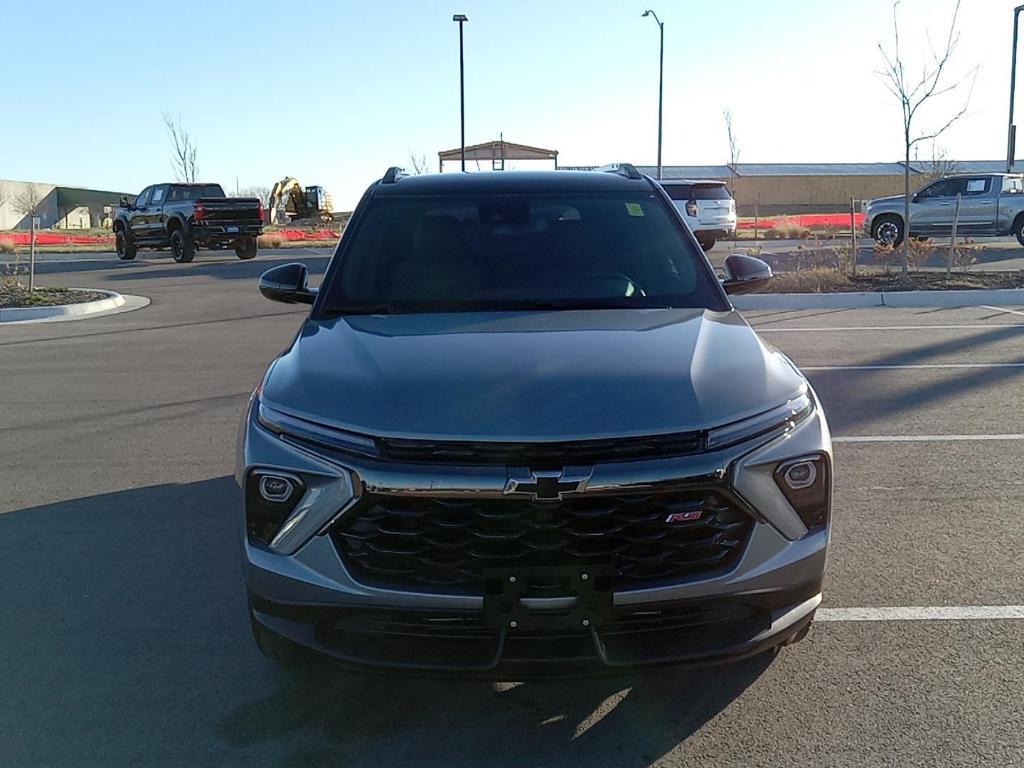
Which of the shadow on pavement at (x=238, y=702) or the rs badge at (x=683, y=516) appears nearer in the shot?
the rs badge at (x=683, y=516)

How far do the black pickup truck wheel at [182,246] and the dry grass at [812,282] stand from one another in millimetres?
15844

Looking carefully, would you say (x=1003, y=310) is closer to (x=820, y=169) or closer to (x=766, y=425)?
(x=766, y=425)

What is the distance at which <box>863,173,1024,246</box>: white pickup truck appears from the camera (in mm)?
22516

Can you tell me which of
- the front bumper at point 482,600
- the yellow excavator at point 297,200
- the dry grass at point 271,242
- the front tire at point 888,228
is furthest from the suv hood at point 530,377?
the yellow excavator at point 297,200

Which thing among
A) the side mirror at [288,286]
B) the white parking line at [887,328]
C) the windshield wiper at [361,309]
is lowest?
the white parking line at [887,328]

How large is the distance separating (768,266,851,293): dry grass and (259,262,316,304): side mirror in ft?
39.0

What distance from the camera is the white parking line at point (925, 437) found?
6.09 meters

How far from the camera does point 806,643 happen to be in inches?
134

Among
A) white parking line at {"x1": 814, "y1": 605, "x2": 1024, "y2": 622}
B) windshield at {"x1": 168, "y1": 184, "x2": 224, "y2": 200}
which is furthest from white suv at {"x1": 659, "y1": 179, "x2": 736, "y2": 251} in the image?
white parking line at {"x1": 814, "y1": 605, "x2": 1024, "y2": 622}

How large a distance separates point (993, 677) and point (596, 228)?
2436mm

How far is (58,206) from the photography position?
76.2 metres

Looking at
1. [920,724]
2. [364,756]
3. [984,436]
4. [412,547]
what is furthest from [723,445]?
[984,436]

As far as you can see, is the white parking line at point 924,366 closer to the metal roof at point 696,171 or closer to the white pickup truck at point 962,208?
the white pickup truck at point 962,208

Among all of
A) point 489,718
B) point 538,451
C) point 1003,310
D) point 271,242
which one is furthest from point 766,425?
point 271,242
